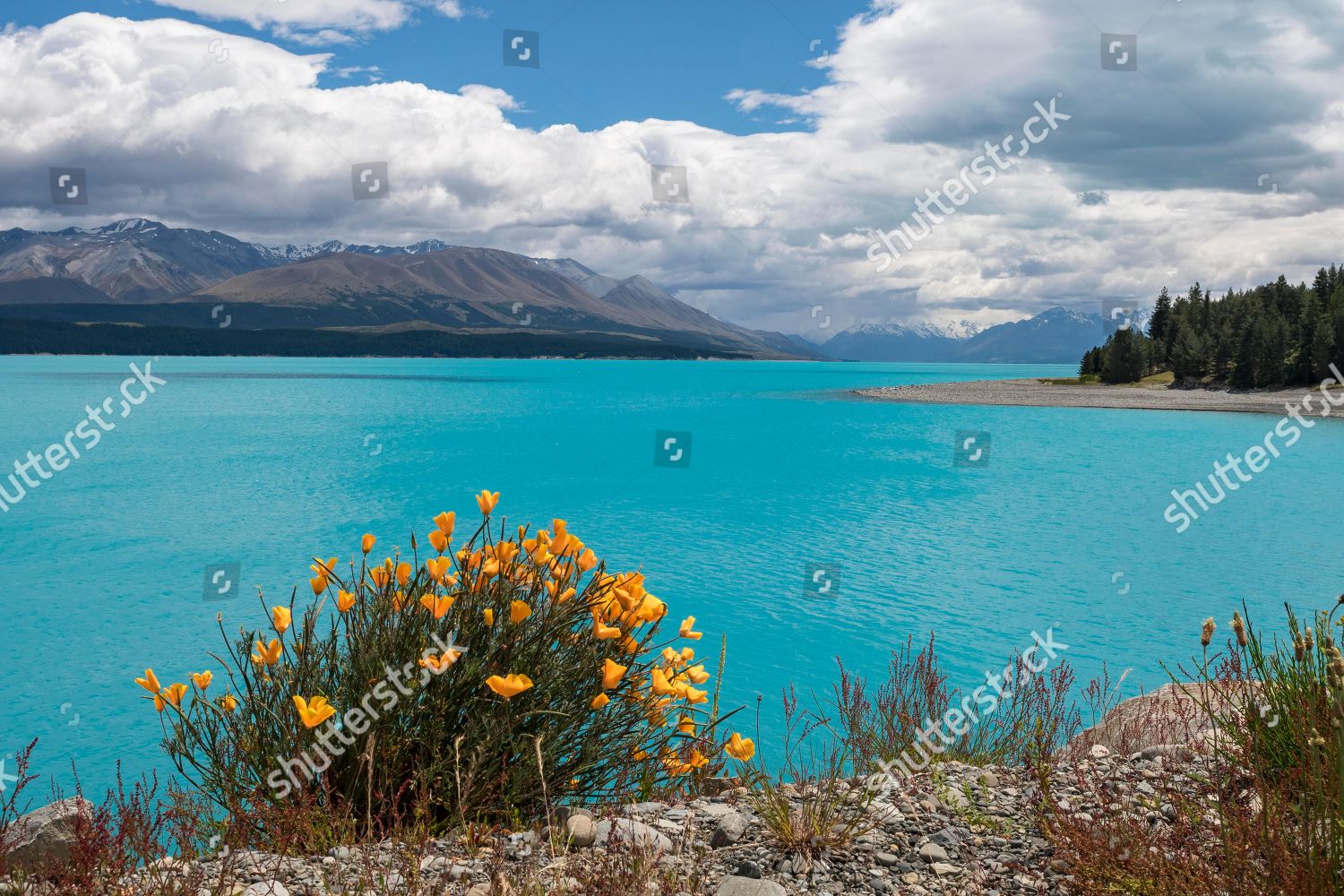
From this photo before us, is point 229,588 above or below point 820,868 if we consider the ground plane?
below

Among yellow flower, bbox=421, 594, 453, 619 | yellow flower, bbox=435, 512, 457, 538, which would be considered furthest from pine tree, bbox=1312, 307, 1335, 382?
yellow flower, bbox=421, 594, 453, 619

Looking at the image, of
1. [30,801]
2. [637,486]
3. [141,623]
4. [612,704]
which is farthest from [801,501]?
[612,704]

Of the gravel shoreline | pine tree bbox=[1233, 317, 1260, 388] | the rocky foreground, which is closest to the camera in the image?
the rocky foreground

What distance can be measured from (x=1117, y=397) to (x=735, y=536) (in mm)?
84514

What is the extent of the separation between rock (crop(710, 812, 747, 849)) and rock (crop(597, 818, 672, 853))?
336mm

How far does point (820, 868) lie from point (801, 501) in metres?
34.5

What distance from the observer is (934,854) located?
15.5 feet

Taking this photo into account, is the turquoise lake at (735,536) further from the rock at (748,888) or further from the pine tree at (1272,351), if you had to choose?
the pine tree at (1272,351)

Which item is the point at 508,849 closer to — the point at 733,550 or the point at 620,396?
the point at 733,550

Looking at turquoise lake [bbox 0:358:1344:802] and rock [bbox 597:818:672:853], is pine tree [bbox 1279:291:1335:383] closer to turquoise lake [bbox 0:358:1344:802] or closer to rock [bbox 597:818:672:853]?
turquoise lake [bbox 0:358:1344:802]

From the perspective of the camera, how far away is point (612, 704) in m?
5.88

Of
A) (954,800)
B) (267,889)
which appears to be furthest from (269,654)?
(954,800)

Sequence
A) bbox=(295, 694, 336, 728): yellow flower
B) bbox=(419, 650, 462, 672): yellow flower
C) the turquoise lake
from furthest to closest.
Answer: the turquoise lake, bbox=(419, 650, 462, 672): yellow flower, bbox=(295, 694, 336, 728): yellow flower

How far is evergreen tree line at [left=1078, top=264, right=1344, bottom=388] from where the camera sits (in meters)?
91.4
